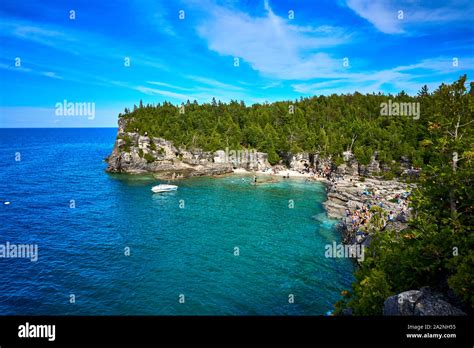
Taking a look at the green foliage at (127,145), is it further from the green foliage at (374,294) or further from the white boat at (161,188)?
the green foliage at (374,294)

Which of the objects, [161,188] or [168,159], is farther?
[168,159]

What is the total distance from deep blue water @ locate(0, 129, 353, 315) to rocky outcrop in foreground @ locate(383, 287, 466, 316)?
1521cm

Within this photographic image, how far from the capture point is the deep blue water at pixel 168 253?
2820 centimetres

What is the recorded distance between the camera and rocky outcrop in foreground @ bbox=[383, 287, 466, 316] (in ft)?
37.5

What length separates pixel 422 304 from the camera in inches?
469

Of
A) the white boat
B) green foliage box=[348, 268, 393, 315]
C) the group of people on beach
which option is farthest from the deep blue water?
green foliage box=[348, 268, 393, 315]

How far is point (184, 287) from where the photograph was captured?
30734 millimetres

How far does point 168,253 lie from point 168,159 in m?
65.2

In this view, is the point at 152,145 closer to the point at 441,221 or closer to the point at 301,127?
the point at 301,127

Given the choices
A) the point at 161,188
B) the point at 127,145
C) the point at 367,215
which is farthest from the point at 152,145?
the point at 367,215

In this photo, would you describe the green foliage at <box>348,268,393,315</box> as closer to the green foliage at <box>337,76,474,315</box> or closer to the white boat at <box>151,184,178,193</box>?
the green foliage at <box>337,76,474,315</box>
